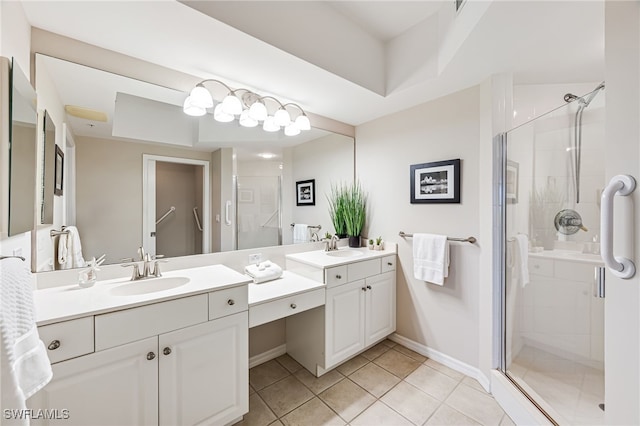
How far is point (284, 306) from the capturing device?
1671mm

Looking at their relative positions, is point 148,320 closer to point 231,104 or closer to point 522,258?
point 231,104

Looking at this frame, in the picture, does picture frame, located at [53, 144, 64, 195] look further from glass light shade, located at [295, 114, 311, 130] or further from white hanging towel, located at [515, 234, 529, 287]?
white hanging towel, located at [515, 234, 529, 287]

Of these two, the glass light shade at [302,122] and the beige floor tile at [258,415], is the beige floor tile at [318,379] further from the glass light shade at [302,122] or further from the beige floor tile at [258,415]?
the glass light shade at [302,122]

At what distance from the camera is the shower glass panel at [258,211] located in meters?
2.06

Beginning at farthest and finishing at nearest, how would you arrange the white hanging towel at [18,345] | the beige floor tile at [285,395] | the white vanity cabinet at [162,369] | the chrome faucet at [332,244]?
the chrome faucet at [332,244] → the beige floor tile at [285,395] → the white vanity cabinet at [162,369] → the white hanging towel at [18,345]

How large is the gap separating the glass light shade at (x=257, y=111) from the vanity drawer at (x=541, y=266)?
2.21 meters

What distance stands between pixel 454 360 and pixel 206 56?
286cm

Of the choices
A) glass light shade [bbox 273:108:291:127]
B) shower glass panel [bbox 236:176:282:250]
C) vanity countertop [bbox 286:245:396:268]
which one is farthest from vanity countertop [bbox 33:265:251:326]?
glass light shade [bbox 273:108:291:127]

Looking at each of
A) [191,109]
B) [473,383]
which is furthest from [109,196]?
[473,383]

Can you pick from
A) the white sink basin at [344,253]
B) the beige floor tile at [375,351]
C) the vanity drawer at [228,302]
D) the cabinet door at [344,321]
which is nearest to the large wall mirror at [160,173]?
the white sink basin at [344,253]

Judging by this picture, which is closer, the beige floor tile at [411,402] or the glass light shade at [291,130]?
the beige floor tile at [411,402]

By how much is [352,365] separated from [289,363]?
1.75 feet

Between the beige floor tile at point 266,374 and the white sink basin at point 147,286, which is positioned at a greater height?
the white sink basin at point 147,286

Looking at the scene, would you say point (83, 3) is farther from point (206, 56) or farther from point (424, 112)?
point (424, 112)
